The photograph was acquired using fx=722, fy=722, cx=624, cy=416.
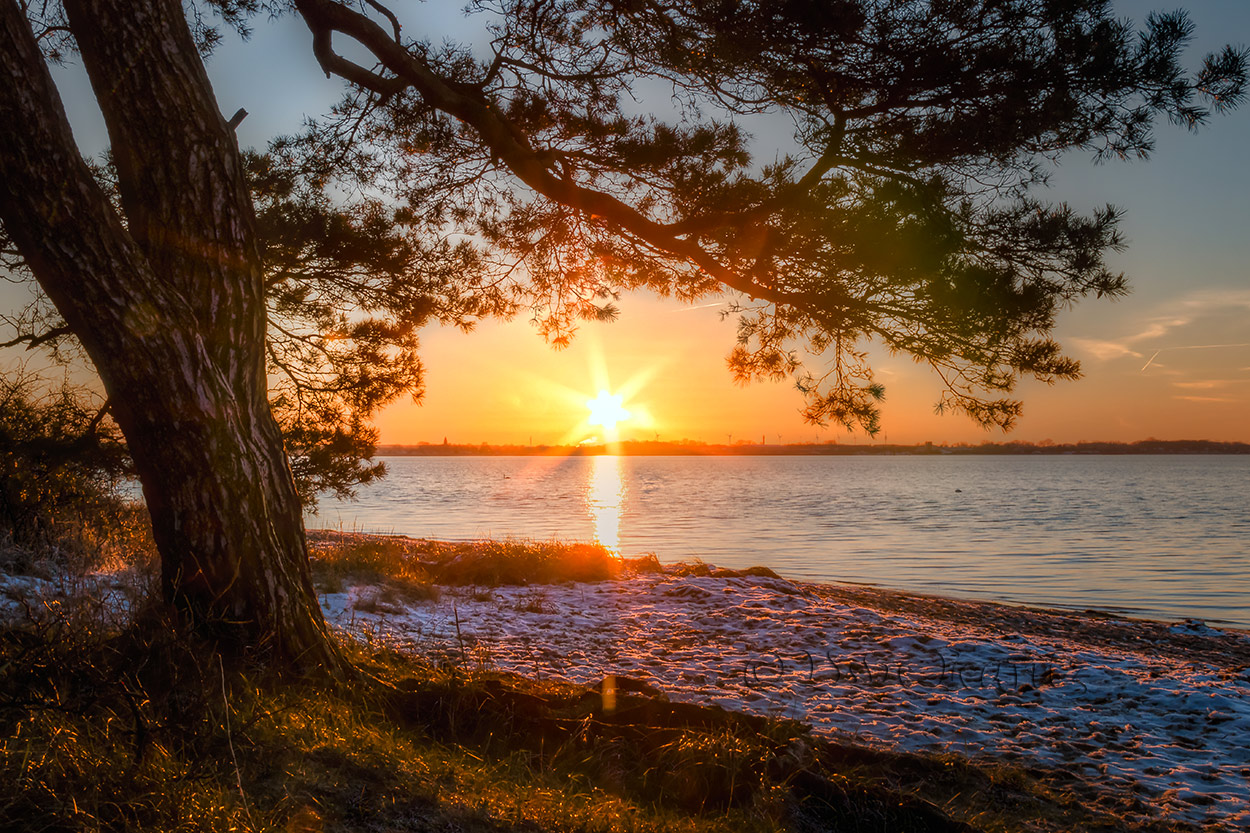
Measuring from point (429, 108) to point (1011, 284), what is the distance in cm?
521

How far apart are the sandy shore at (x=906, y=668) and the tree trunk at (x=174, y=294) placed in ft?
5.11

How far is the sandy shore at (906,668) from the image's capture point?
468 centimetres

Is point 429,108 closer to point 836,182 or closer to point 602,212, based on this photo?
point 602,212

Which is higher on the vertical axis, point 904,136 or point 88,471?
point 904,136

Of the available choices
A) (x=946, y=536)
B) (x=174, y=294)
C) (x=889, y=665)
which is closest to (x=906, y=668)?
(x=889, y=665)

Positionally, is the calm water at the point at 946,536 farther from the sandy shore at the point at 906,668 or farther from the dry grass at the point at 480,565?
the dry grass at the point at 480,565

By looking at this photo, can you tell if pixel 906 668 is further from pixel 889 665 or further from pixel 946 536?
pixel 946 536

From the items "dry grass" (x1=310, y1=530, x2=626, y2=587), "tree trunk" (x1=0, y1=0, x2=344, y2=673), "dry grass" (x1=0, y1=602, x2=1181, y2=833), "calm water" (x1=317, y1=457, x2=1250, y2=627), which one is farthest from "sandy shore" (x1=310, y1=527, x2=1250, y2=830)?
"calm water" (x1=317, y1=457, x2=1250, y2=627)

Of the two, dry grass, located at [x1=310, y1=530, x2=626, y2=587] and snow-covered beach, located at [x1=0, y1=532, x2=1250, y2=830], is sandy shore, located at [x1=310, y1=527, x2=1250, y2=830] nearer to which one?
snow-covered beach, located at [x1=0, y1=532, x2=1250, y2=830]

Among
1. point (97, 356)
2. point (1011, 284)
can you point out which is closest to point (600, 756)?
point (97, 356)

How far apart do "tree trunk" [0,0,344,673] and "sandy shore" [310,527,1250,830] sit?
5.11 feet

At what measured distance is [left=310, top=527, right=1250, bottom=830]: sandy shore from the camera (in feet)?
15.3

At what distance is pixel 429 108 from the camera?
Result: 6723 millimetres

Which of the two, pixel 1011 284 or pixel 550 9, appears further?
pixel 550 9
